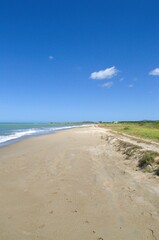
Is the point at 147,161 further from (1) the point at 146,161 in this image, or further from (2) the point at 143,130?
(2) the point at 143,130

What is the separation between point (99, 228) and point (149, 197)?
309cm

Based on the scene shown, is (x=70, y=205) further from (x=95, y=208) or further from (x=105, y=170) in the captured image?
(x=105, y=170)

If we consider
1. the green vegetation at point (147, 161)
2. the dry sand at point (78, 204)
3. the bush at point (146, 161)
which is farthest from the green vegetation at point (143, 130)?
the dry sand at point (78, 204)

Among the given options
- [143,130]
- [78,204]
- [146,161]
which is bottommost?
[78,204]

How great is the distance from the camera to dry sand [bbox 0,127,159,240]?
6.46 metres

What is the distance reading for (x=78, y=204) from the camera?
27.7 ft

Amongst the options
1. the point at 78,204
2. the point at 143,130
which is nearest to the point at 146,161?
the point at 78,204

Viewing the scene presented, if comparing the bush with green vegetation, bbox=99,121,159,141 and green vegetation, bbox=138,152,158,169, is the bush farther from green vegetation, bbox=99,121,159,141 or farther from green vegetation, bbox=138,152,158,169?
green vegetation, bbox=99,121,159,141

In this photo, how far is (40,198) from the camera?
357 inches

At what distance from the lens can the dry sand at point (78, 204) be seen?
6.46 metres

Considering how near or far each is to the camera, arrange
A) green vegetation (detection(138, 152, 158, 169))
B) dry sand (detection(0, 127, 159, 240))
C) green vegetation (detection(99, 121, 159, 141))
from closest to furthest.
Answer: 1. dry sand (detection(0, 127, 159, 240))
2. green vegetation (detection(138, 152, 158, 169))
3. green vegetation (detection(99, 121, 159, 141))

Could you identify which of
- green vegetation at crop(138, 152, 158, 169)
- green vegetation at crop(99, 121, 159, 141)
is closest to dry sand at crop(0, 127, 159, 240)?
green vegetation at crop(138, 152, 158, 169)

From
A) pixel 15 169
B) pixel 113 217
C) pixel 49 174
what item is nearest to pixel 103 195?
pixel 113 217

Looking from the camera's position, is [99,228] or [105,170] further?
[105,170]
